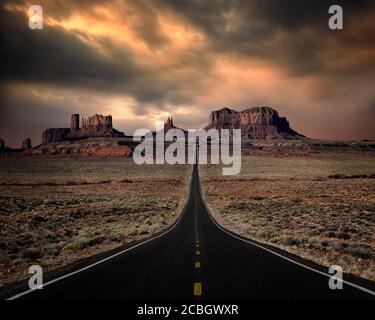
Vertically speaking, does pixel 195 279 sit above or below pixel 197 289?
below

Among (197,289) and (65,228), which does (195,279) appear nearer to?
(197,289)

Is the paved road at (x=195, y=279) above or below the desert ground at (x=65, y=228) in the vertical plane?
above

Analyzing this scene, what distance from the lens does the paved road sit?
7.18 m

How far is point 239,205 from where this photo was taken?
3828cm

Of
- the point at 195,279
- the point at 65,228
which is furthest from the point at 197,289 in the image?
the point at 65,228

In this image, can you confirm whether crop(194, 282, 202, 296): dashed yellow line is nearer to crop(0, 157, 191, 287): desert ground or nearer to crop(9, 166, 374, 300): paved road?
crop(9, 166, 374, 300): paved road

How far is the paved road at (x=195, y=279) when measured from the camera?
7176mm

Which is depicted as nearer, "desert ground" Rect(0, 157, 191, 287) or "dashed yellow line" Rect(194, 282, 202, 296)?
"dashed yellow line" Rect(194, 282, 202, 296)

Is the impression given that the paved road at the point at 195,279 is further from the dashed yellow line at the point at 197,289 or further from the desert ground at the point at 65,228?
the desert ground at the point at 65,228

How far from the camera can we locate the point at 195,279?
8609mm

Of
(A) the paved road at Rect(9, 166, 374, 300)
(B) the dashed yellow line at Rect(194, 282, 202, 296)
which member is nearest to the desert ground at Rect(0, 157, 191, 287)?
(A) the paved road at Rect(9, 166, 374, 300)

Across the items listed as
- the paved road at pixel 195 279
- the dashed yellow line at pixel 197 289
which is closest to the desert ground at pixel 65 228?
the paved road at pixel 195 279
